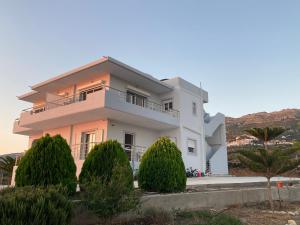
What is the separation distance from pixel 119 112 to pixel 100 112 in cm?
126

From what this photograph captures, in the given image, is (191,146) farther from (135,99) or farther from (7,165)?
(7,165)

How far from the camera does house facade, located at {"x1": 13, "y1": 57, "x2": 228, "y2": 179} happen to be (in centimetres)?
1706

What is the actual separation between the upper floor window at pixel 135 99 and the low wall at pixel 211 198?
39.8 ft

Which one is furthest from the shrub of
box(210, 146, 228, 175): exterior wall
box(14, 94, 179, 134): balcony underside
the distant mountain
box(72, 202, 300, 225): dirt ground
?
the distant mountain

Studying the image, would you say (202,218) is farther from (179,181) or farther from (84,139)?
(84,139)

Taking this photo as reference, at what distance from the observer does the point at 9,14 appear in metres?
12.9

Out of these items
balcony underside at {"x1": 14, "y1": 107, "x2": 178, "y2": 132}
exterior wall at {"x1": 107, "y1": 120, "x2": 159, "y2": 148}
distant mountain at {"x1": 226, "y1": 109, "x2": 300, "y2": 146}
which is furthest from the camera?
distant mountain at {"x1": 226, "y1": 109, "x2": 300, "y2": 146}

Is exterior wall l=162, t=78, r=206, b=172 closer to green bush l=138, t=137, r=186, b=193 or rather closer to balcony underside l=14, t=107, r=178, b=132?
balcony underside l=14, t=107, r=178, b=132

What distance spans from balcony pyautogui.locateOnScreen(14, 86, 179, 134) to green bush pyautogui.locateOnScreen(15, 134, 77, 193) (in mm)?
8620

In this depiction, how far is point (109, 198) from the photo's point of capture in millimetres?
5148

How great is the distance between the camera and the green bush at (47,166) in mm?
6320

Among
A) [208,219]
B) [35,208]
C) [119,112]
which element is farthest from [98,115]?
[35,208]

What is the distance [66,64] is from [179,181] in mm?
15171

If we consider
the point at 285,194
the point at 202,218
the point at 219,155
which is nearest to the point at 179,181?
the point at 202,218
